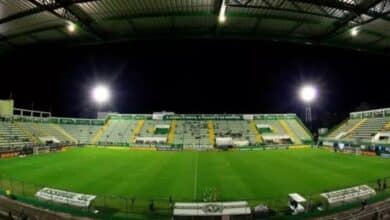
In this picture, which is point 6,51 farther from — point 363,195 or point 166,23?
point 363,195

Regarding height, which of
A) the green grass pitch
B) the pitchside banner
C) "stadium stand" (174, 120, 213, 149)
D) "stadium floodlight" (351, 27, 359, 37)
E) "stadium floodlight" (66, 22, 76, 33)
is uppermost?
"stadium floodlight" (66, 22, 76, 33)

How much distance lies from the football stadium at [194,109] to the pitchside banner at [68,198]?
0.06m

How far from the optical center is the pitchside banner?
485 inches

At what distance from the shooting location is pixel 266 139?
5225 centimetres

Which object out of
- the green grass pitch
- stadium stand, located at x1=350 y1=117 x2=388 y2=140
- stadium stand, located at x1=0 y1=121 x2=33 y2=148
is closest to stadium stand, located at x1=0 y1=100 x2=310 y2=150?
stadium stand, located at x1=0 y1=121 x2=33 y2=148

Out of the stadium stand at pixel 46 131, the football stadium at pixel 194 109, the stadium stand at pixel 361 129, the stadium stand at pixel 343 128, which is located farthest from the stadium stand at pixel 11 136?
the stadium stand at pixel 343 128

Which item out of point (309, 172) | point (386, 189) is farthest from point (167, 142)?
point (386, 189)

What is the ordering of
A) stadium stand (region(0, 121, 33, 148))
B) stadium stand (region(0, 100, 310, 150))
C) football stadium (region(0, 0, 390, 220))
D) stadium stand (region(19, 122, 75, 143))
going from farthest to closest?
stadium stand (region(0, 100, 310, 150)), stadium stand (region(19, 122, 75, 143)), stadium stand (region(0, 121, 33, 148)), football stadium (region(0, 0, 390, 220))

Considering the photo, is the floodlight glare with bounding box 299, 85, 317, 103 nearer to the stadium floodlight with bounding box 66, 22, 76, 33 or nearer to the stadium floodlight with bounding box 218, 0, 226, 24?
the stadium floodlight with bounding box 218, 0, 226, 24

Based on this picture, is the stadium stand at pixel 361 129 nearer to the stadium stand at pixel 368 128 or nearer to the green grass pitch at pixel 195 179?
the stadium stand at pixel 368 128

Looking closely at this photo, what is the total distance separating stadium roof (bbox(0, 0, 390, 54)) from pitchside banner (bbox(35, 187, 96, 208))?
12.6m

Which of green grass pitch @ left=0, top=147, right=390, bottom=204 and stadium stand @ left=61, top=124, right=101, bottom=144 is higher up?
stadium stand @ left=61, top=124, right=101, bottom=144

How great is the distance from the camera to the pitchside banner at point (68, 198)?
1232 centimetres

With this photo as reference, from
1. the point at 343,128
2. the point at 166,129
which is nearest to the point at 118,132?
the point at 166,129
